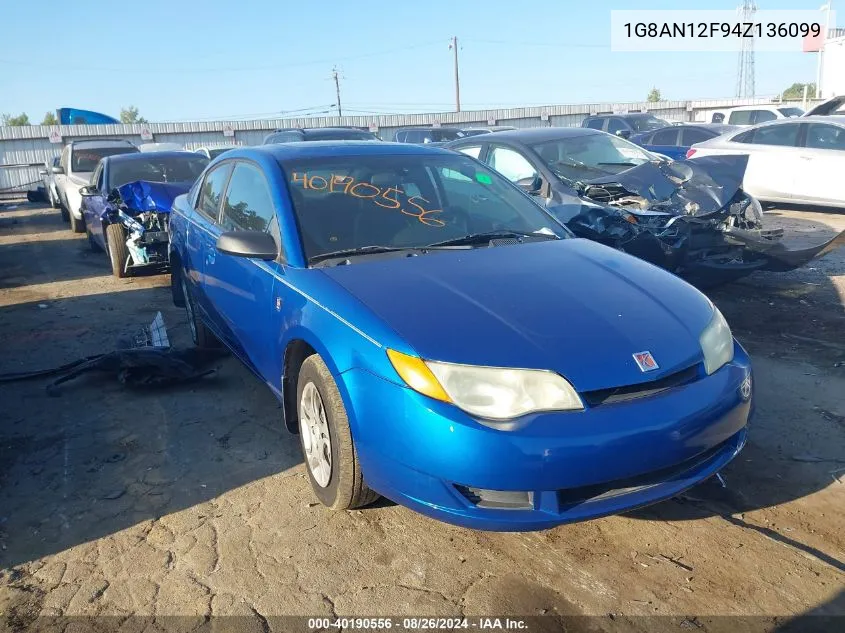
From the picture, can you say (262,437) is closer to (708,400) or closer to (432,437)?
(432,437)

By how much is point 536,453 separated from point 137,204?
23.0ft

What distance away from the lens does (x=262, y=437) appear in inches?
154

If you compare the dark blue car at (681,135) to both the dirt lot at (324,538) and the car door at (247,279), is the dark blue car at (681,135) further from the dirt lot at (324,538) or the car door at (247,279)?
the car door at (247,279)

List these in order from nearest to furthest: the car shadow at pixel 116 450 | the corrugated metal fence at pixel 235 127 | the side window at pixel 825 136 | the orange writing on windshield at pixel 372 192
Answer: the car shadow at pixel 116 450, the orange writing on windshield at pixel 372 192, the side window at pixel 825 136, the corrugated metal fence at pixel 235 127

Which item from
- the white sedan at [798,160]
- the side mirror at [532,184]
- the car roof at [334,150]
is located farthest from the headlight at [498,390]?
the white sedan at [798,160]

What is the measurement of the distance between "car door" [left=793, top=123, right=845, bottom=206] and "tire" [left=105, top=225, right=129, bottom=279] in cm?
925

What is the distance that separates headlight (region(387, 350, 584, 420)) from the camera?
2391 millimetres

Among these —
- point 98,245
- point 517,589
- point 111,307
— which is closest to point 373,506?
point 517,589

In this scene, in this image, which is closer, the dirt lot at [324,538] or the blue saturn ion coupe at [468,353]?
the blue saturn ion coupe at [468,353]

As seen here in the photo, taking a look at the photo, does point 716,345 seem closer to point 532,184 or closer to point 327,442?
point 327,442

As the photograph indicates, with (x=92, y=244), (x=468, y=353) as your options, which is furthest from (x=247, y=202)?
(x=92, y=244)

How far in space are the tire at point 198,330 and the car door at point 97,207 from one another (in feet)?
13.3

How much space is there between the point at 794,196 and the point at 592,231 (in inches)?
232

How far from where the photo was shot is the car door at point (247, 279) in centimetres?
348
